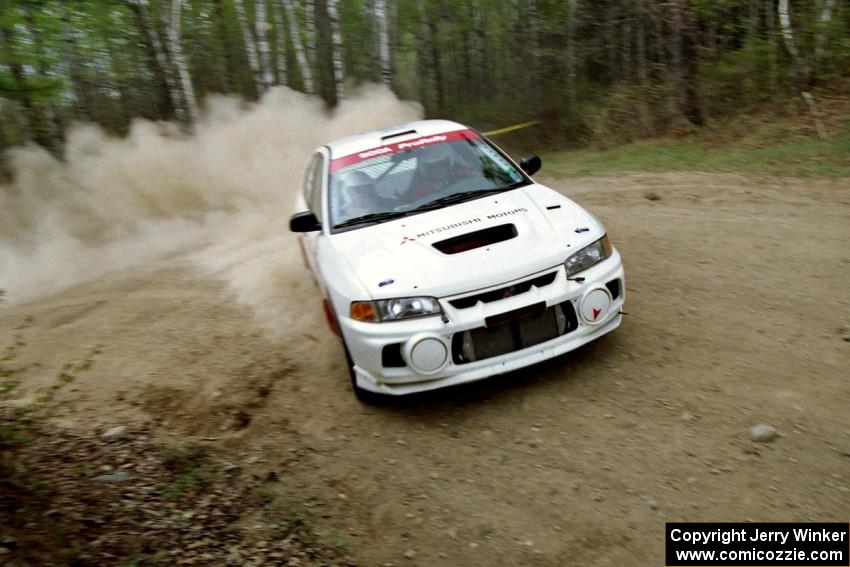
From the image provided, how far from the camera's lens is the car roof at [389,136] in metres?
6.05

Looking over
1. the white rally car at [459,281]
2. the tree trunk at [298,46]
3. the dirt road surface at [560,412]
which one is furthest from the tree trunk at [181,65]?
the white rally car at [459,281]

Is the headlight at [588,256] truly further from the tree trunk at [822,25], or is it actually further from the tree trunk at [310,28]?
the tree trunk at [310,28]

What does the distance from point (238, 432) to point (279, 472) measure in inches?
25.9

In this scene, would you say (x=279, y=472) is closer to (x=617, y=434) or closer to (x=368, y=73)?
(x=617, y=434)

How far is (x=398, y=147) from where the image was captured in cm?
589

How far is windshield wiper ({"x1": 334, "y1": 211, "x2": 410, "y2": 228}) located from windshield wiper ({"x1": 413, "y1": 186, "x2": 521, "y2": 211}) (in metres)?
0.16

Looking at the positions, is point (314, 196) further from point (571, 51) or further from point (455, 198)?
point (571, 51)

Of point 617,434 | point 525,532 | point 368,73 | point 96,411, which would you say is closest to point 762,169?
point 617,434

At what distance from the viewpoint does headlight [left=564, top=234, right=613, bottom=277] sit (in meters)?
4.38

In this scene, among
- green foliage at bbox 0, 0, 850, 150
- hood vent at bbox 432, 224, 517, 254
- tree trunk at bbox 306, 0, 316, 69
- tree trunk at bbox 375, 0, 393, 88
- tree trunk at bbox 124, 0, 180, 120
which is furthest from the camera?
tree trunk at bbox 306, 0, 316, 69

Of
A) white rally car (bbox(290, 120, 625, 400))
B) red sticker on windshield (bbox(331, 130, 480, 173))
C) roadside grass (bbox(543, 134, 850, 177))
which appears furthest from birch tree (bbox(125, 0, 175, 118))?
white rally car (bbox(290, 120, 625, 400))

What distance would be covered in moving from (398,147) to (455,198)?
95 centimetres

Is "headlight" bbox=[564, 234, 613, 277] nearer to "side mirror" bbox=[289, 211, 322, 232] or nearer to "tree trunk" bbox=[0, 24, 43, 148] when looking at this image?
"side mirror" bbox=[289, 211, 322, 232]

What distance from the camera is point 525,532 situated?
3.26m
